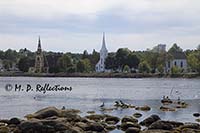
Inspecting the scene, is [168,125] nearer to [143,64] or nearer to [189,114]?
[189,114]

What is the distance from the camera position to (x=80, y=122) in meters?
42.2

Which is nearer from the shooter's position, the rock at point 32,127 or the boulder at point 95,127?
the rock at point 32,127

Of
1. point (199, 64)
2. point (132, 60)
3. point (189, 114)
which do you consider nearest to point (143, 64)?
point (132, 60)

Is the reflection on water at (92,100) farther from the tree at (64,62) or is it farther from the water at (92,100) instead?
the tree at (64,62)

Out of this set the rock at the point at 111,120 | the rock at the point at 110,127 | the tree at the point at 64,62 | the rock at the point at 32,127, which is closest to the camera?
the rock at the point at 32,127

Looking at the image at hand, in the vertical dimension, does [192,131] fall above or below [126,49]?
below

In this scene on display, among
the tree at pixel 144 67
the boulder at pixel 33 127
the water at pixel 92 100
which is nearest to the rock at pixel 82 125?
the boulder at pixel 33 127

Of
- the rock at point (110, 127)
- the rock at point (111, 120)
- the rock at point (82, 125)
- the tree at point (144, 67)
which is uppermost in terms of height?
the tree at point (144, 67)

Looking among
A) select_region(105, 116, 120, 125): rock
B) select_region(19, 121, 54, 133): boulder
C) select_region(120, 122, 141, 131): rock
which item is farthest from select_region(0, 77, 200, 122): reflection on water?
select_region(19, 121, 54, 133): boulder

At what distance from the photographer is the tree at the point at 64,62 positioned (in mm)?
190363

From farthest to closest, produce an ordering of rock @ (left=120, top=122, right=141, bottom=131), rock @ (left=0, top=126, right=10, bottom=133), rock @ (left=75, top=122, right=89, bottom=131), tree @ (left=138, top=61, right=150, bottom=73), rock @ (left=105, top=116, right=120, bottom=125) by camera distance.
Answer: tree @ (left=138, top=61, right=150, bottom=73) → rock @ (left=105, top=116, right=120, bottom=125) → rock @ (left=120, top=122, right=141, bottom=131) → rock @ (left=75, top=122, right=89, bottom=131) → rock @ (left=0, top=126, right=10, bottom=133)

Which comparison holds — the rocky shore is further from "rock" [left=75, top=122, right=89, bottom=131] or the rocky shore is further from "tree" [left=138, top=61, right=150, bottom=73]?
"tree" [left=138, top=61, right=150, bottom=73]

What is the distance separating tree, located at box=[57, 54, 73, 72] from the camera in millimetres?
190363

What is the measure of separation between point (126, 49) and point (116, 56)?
4389 millimetres
